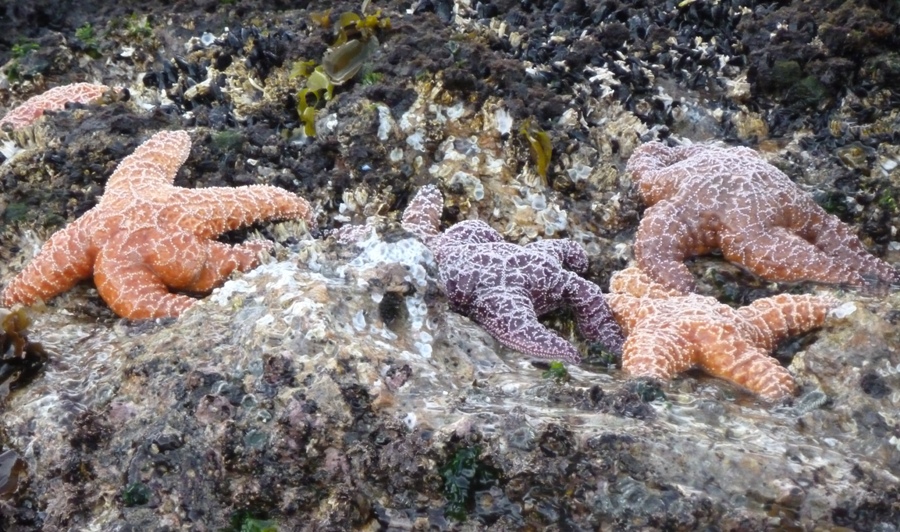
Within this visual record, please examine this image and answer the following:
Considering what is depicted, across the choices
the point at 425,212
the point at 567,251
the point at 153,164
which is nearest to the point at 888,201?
the point at 567,251

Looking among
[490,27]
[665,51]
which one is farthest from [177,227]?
[665,51]

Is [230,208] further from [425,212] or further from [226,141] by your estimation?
[425,212]

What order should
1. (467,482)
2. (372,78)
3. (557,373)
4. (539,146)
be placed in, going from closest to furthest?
(467,482), (557,373), (539,146), (372,78)

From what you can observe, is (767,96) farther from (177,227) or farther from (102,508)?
(102,508)

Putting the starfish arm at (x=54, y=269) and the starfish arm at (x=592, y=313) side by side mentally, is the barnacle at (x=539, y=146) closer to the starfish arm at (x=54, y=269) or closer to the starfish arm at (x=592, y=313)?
the starfish arm at (x=592, y=313)

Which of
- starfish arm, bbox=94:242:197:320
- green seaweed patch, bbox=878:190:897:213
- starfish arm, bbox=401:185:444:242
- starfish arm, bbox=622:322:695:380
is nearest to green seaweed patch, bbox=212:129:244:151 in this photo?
starfish arm, bbox=94:242:197:320
